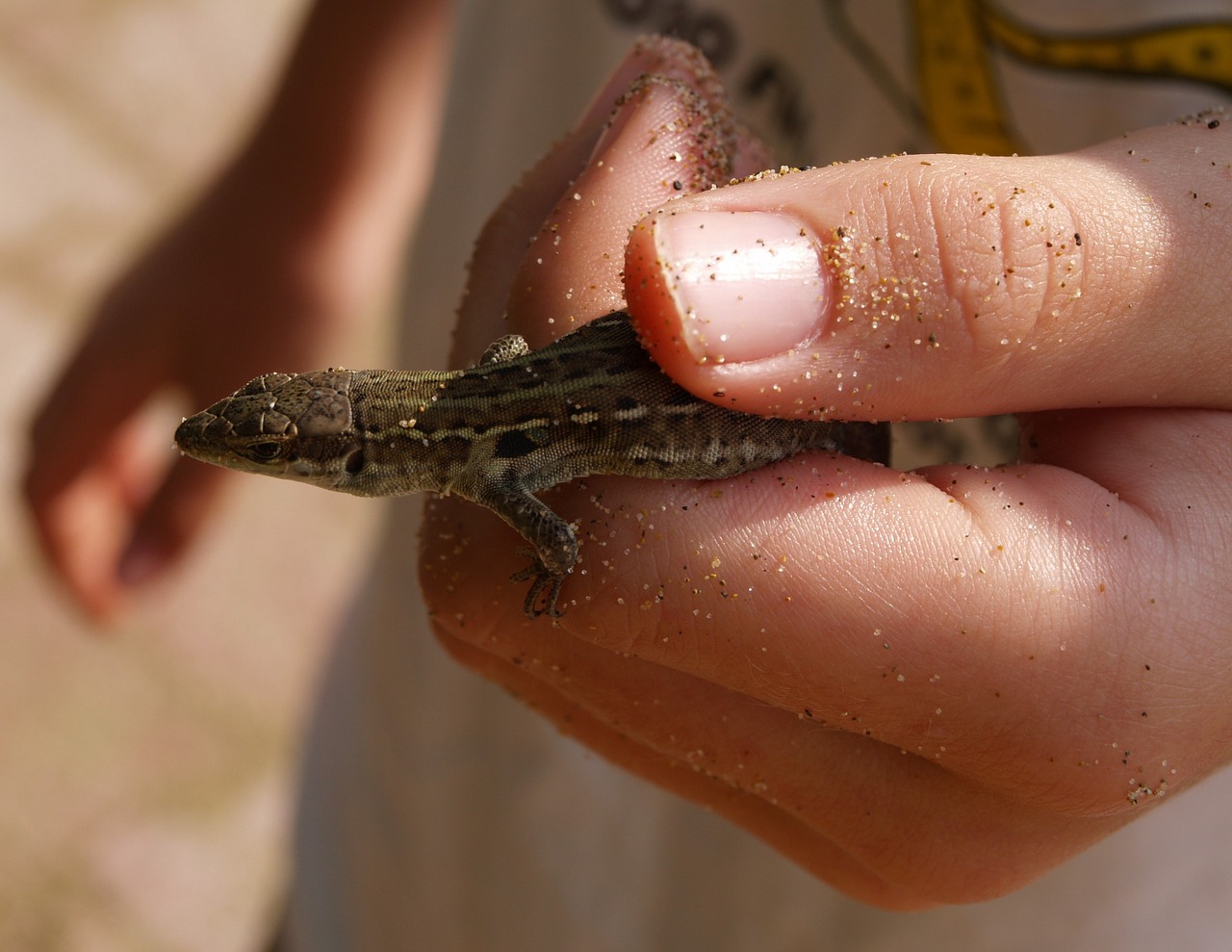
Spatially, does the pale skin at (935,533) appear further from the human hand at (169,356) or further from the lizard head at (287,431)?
the human hand at (169,356)

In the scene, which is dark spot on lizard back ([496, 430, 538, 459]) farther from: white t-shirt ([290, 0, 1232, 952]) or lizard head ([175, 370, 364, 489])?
white t-shirt ([290, 0, 1232, 952])

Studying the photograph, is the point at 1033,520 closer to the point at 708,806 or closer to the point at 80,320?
the point at 708,806

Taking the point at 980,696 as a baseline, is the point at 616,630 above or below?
above

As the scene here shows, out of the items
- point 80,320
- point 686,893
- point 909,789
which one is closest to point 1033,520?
point 909,789

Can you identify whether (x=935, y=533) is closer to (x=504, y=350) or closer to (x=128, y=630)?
(x=504, y=350)

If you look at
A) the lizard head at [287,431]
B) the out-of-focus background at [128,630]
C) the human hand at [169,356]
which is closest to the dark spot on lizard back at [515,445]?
the lizard head at [287,431]

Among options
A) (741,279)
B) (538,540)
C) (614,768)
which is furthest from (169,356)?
(741,279)

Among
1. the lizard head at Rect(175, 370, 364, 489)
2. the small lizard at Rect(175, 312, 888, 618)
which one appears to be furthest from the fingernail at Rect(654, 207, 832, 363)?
the lizard head at Rect(175, 370, 364, 489)
